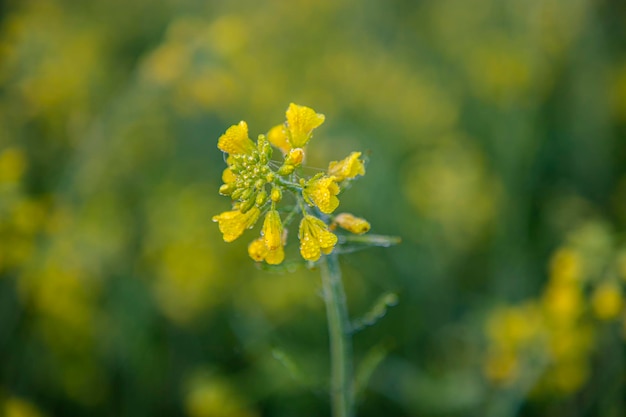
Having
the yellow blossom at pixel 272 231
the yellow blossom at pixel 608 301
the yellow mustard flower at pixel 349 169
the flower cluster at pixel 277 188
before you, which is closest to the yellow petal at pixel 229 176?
the flower cluster at pixel 277 188

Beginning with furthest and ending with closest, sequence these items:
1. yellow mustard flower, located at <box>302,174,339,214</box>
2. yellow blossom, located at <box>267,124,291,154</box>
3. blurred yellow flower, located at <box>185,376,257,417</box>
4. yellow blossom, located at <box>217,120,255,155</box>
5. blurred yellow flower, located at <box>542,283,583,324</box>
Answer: blurred yellow flower, located at <box>185,376,257,417</box> → blurred yellow flower, located at <box>542,283,583,324</box> → yellow blossom, located at <box>267,124,291,154</box> → yellow blossom, located at <box>217,120,255,155</box> → yellow mustard flower, located at <box>302,174,339,214</box>

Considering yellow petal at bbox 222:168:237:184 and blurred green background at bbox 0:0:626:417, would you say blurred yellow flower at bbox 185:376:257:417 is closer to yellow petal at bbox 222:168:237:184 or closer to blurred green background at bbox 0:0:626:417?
blurred green background at bbox 0:0:626:417

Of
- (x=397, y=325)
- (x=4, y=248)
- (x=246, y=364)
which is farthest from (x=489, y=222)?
(x=4, y=248)

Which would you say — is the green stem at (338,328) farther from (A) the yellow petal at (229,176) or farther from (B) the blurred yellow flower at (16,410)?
(B) the blurred yellow flower at (16,410)

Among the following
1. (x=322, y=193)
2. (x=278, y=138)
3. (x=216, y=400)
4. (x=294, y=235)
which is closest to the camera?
(x=322, y=193)

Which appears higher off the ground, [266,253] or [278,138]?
[278,138]

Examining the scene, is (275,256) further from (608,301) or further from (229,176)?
(608,301)

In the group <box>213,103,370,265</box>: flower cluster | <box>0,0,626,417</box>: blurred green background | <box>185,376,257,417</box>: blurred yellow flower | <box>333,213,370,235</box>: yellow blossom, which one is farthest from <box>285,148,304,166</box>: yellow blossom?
<box>185,376,257,417</box>: blurred yellow flower

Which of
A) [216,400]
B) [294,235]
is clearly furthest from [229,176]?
[294,235]
